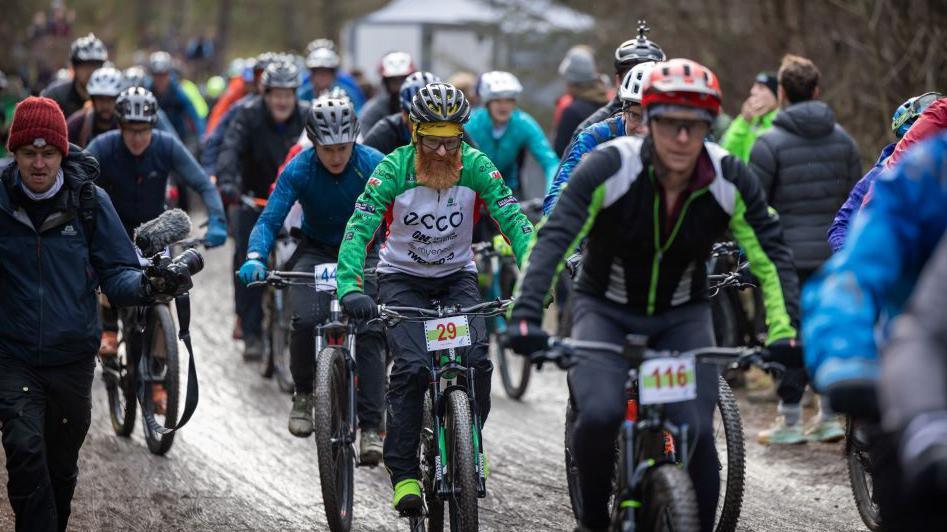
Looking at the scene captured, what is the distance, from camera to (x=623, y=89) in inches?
303

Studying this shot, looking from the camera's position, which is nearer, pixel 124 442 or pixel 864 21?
pixel 124 442

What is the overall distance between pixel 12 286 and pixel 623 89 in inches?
129

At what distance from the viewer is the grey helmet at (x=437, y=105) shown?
23.5 feet

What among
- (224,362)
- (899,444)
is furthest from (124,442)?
(899,444)

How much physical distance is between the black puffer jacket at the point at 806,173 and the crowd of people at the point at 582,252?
0.05 ft

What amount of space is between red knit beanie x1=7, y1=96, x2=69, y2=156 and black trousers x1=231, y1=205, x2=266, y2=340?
553 cm

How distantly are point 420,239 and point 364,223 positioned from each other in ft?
1.18

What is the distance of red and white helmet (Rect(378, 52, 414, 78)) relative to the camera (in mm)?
12502

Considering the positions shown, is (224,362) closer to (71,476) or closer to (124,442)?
(124,442)

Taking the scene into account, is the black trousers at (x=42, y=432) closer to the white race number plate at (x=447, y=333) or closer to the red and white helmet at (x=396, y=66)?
the white race number plate at (x=447, y=333)

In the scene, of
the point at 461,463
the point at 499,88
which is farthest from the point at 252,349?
the point at 461,463

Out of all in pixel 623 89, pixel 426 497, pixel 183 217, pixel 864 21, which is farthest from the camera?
pixel 864 21

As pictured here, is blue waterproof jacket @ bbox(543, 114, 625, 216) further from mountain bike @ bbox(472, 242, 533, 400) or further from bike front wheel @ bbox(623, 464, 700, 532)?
mountain bike @ bbox(472, 242, 533, 400)

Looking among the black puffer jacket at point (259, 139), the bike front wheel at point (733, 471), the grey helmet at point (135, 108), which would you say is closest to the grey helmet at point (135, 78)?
the black puffer jacket at point (259, 139)
